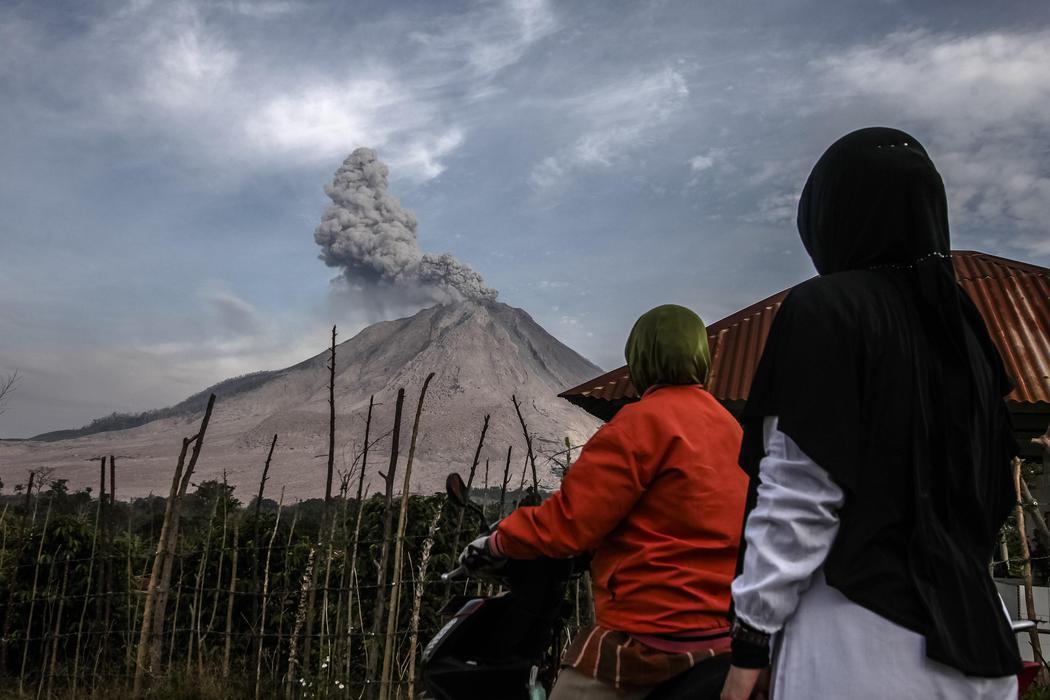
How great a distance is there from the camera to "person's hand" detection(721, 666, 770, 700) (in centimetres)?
114

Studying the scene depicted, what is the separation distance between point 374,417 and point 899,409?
8297cm

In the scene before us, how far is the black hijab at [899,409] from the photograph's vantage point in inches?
43.6

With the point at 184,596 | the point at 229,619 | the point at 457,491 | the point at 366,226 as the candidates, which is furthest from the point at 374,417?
the point at 457,491

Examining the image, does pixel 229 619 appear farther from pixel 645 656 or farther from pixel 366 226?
pixel 366 226

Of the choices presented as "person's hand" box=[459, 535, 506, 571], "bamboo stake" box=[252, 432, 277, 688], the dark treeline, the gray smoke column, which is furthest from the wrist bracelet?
the gray smoke column

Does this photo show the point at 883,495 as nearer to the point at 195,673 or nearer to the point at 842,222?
the point at 842,222

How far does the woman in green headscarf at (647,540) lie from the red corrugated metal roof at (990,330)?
26.6 ft

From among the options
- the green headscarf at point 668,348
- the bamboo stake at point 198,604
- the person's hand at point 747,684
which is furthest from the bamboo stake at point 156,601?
the person's hand at point 747,684

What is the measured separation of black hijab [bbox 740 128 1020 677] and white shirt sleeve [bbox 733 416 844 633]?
0.02 meters

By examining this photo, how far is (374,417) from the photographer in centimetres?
8256

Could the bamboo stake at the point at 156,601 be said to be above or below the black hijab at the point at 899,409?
below

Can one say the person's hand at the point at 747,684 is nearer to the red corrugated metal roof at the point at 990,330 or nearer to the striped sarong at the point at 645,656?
the striped sarong at the point at 645,656

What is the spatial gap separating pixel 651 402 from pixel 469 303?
384ft

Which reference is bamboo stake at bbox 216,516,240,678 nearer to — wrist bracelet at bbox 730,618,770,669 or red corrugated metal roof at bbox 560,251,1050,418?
red corrugated metal roof at bbox 560,251,1050,418
